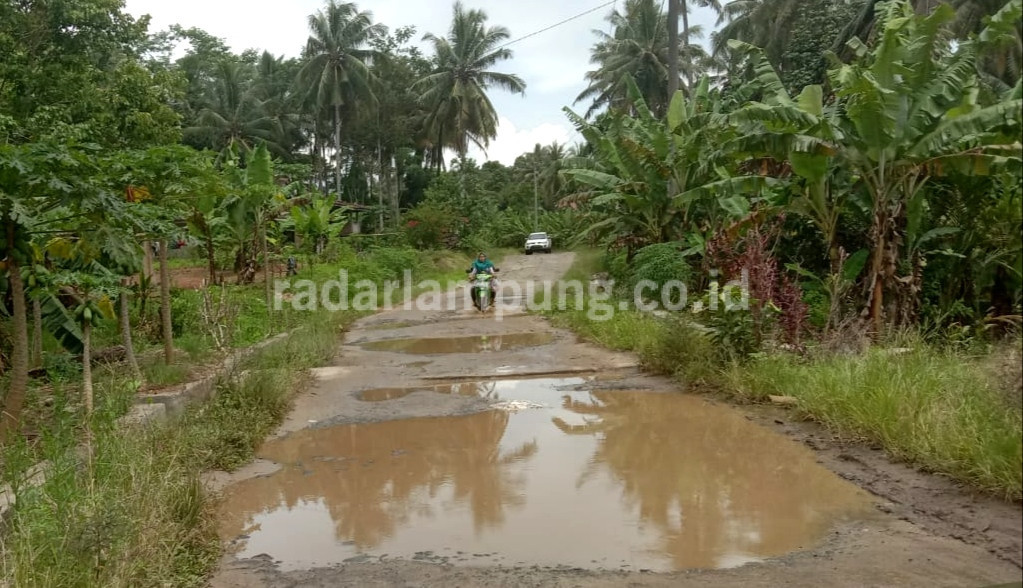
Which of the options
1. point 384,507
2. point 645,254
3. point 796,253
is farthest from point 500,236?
point 384,507

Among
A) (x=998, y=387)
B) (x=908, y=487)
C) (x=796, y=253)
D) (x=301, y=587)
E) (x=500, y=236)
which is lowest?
(x=301, y=587)

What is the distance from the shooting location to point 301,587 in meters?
3.78

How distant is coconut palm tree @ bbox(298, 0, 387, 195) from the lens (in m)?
36.4

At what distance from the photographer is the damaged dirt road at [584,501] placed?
3.64 metres

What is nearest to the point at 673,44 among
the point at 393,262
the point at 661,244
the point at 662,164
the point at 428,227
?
the point at 662,164

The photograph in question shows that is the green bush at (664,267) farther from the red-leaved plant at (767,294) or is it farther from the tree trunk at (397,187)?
the tree trunk at (397,187)

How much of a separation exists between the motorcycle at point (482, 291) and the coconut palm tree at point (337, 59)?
2236 cm

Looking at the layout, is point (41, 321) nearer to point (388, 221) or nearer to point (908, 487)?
point (908, 487)

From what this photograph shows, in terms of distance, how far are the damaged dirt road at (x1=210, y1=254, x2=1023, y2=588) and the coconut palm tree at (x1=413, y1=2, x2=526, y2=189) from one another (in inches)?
1262

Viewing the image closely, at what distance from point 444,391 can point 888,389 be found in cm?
485

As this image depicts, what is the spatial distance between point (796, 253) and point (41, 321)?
A: 991 cm

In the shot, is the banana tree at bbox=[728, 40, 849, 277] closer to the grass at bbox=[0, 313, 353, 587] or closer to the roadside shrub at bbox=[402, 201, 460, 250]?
the grass at bbox=[0, 313, 353, 587]

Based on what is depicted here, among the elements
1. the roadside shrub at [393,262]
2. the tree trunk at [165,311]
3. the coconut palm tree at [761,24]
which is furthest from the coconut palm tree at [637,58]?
the tree trunk at [165,311]

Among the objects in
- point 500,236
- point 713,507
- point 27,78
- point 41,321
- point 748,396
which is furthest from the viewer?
point 500,236
